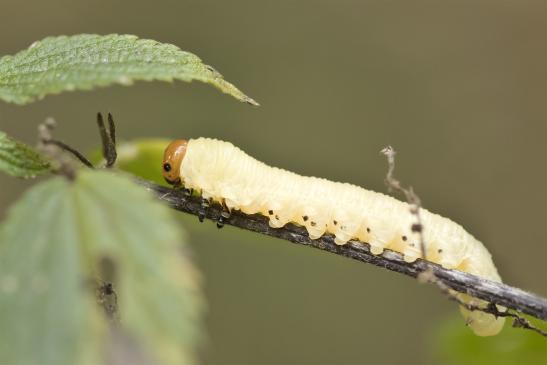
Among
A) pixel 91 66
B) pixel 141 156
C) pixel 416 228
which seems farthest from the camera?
pixel 141 156

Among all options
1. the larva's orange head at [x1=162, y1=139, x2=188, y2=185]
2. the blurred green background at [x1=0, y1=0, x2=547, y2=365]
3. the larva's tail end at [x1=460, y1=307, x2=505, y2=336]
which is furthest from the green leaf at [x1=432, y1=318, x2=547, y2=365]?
the blurred green background at [x1=0, y1=0, x2=547, y2=365]

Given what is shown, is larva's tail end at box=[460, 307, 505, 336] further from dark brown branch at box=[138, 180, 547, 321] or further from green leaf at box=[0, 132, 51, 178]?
green leaf at box=[0, 132, 51, 178]

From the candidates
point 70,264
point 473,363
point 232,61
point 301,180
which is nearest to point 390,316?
point 232,61

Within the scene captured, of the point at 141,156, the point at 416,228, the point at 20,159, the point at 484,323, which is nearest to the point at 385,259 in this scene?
the point at 416,228

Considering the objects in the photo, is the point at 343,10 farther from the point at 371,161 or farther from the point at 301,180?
the point at 301,180

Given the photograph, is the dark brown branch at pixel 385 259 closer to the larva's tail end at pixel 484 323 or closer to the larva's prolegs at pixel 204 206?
the larva's prolegs at pixel 204 206

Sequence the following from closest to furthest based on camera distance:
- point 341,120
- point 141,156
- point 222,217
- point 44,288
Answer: point 44,288, point 222,217, point 141,156, point 341,120

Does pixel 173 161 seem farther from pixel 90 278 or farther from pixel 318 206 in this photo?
pixel 90 278

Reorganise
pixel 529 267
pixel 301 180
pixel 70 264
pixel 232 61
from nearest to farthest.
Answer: pixel 70 264 < pixel 301 180 < pixel 529 267 < pixel 232 61
